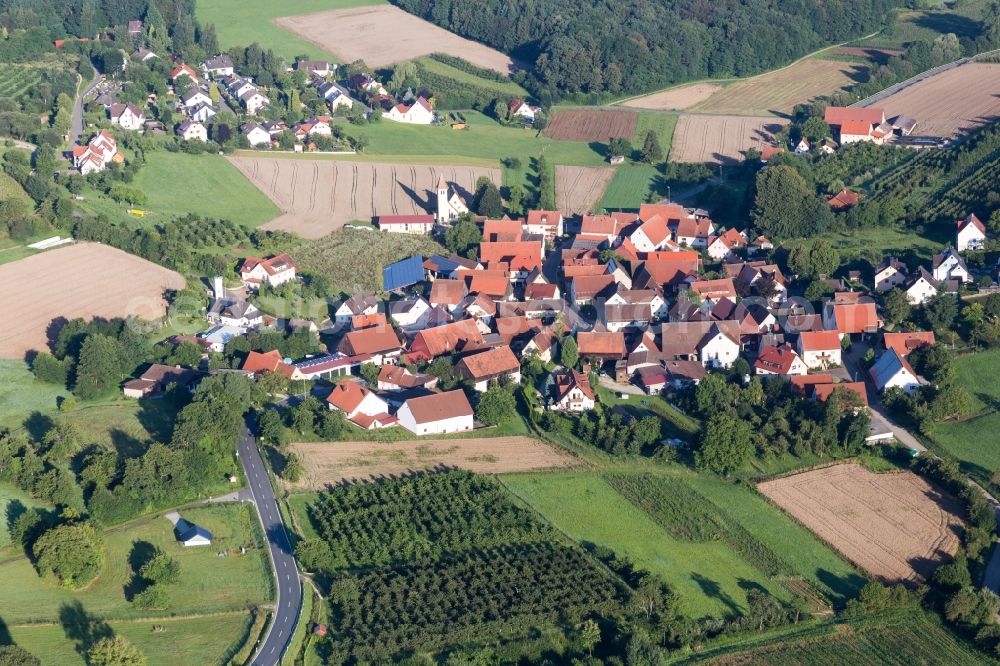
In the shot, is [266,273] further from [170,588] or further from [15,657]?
[15,657]

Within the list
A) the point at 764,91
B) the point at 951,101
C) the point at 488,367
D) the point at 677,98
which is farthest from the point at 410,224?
the point at 951,101

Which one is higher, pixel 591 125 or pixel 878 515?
pixel 591 125

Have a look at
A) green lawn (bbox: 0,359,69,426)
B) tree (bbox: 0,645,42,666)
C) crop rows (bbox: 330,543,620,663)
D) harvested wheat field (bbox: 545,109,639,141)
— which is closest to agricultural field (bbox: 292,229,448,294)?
green lawn (bbox: 0,359,69,426)

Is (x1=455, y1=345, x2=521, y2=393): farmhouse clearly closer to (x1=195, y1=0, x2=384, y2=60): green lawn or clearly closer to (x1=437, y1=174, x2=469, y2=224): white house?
(x1=437, y1=174, x2=469, y2=224): white house

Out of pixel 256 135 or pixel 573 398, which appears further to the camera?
pixel 256 135

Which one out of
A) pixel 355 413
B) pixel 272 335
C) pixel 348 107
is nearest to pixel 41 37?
pixel 348 107

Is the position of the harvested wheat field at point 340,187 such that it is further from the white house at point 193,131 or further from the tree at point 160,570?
the tree at point 160,570

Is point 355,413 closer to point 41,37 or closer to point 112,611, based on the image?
point 112,611

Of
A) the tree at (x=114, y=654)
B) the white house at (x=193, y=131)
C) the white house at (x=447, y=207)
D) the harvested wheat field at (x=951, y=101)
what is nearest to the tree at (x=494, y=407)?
the tree at (x=114, y=654)
